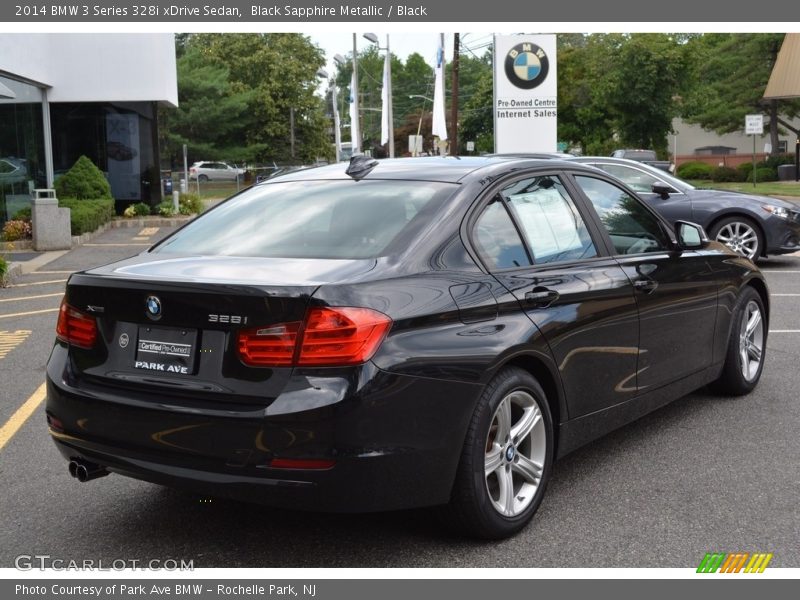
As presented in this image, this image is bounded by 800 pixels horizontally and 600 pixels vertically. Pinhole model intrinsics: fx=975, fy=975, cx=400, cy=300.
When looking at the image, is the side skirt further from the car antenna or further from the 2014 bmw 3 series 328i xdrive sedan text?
the car antenna

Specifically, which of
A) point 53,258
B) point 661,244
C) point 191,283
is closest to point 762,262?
point 661,244

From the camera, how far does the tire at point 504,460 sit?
12.6 ft

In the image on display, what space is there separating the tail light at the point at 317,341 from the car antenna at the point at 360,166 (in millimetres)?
1387

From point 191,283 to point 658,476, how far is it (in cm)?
261

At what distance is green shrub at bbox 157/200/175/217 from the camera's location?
2730cm

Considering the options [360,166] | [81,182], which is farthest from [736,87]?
[360,166]

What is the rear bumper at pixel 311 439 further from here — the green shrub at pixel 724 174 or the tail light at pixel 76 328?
the green shrub at pixel 724 174

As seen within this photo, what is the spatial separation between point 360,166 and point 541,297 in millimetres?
1192

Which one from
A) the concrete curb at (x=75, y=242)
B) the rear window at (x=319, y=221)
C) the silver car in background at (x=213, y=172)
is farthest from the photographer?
the silver car in background at (x=213, y=172)

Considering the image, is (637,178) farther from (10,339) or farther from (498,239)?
(498,239)

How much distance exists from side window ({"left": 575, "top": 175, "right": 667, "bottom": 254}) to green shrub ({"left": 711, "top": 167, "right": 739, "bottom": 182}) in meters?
47.6

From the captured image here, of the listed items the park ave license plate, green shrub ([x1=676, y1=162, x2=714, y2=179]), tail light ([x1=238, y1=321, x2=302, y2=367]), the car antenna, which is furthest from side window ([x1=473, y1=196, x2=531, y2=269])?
green shrub ([x1=676, y1=162, x2=714, y2=179])

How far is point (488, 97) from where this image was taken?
80562 millimetres

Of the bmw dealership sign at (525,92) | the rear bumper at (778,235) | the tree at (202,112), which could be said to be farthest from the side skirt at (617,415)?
the tree at (202,112)
